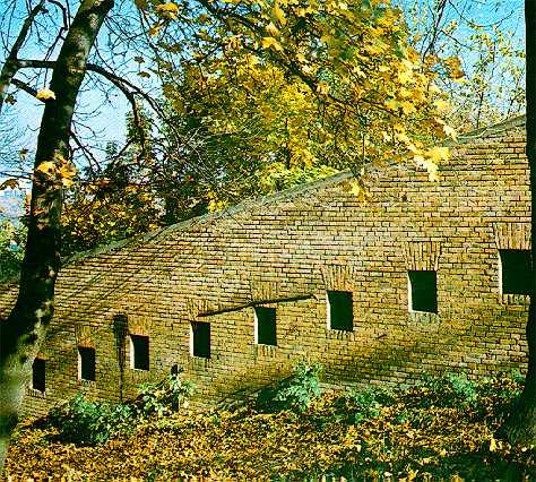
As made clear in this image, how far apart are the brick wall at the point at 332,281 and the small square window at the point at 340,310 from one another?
0.17 meters

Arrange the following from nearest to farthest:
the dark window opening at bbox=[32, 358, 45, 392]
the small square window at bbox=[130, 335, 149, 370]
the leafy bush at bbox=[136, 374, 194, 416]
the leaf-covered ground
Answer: the leaf-covered ground → the leafy bush at bbox=[136, 374, 194, 416] → the small square window at bbox=[130, 335, 149, 370] → the dark window opening at bbox=[32, 358, 45, 392]

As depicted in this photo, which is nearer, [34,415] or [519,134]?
[519,134]

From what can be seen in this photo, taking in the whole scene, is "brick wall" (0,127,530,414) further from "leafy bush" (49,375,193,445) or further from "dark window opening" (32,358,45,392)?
"dark window opening" (32,358,45,392)

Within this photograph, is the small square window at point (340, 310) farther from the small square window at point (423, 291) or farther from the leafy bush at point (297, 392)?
the small square window at point (423, 291)

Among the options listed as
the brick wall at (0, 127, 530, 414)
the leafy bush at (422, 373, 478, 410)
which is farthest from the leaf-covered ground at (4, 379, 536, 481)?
the brick wall at (0, 127, 530, 414)

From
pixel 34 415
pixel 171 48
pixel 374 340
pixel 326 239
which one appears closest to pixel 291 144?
pixel 326 239

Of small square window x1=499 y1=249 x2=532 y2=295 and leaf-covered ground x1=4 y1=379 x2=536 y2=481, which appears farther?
small square window x1=499 y1=249 x2=532 y2=295

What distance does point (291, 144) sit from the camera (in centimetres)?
1866

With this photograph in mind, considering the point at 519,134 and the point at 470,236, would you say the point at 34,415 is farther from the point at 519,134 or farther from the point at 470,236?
the point at 519,134

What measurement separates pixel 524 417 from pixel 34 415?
42.2 feet

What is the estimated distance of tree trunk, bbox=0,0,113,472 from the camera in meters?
5.54

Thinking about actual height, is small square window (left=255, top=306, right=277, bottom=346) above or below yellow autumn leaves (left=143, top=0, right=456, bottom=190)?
below

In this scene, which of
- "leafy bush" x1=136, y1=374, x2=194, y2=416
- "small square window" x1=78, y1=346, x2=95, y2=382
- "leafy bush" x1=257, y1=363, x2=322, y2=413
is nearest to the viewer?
"leafy bush" x1=257, y1=363, x2=322, y2=413

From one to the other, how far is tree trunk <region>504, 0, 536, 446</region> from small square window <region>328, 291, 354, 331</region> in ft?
13.7
